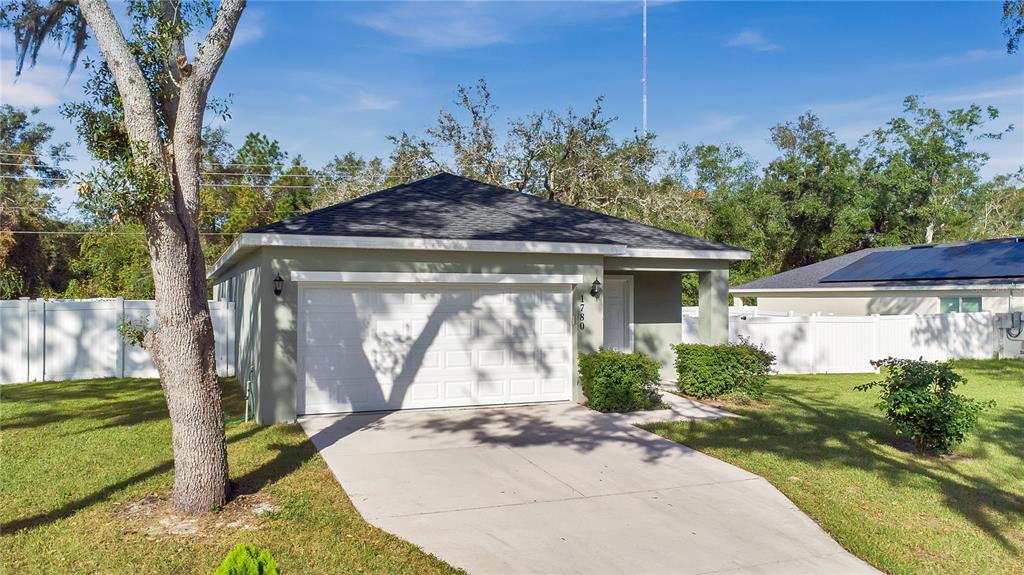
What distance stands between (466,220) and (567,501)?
20.2 ft

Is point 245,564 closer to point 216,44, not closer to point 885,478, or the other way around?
point 216,44

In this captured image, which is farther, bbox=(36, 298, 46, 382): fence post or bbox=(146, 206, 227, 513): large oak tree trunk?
bbox=(36, 298, 46, 382): fence post

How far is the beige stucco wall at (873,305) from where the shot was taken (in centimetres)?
2036

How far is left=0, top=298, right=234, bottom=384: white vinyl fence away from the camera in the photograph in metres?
13.4

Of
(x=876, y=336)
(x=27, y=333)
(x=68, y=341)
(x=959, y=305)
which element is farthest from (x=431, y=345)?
(x=959, y=305)

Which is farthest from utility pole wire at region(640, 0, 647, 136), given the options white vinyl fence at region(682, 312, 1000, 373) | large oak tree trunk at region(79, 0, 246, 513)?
large oak tree trunk at region(79, 0, 246, 513)

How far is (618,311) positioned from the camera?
1391 centimetres

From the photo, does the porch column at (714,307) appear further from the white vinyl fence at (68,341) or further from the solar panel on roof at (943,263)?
the solar panel on roof at (943,263)

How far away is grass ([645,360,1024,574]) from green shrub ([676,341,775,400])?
505 mm

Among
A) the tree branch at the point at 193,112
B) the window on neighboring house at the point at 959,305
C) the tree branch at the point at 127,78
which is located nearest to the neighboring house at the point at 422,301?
the tree branch at the point at 193,112

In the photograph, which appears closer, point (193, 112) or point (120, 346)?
point (193, 112)

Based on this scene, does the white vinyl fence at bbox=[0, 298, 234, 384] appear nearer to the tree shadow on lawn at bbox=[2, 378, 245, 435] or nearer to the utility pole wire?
the tree shadow on lawn at bbox=[2, 378, 245, 435]

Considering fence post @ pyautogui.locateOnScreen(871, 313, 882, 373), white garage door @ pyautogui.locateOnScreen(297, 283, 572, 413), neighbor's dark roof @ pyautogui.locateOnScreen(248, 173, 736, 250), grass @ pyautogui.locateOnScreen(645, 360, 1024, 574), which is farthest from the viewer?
fence post @ pyautogui.locateOnScreen(871, 313, 882, 373)

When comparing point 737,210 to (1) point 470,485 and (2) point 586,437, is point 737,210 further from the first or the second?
(1) point 470,485
